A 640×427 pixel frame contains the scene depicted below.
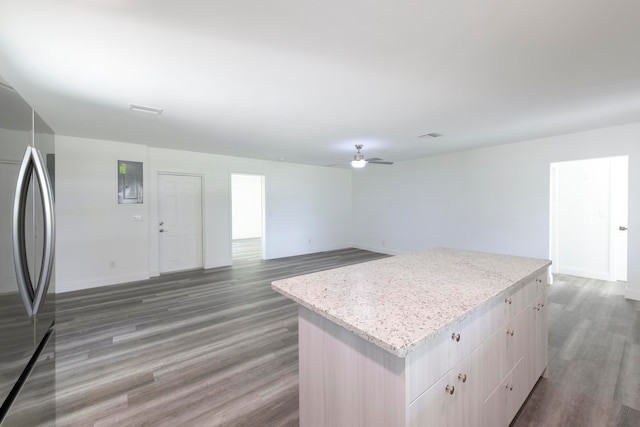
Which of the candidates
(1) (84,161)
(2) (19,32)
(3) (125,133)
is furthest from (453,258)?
(1) (84,161)

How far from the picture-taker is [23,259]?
4.15ft

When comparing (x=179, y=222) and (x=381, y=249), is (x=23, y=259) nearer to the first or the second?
(x=179, y=222)

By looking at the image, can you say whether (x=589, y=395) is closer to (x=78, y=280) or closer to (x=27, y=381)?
(x=27, y=381)

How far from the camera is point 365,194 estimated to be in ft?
25.7

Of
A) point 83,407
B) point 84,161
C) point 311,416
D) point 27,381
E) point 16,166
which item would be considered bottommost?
point 83,407

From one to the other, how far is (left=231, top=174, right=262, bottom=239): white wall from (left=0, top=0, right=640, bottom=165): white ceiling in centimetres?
651

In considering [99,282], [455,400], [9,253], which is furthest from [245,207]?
[455,400]

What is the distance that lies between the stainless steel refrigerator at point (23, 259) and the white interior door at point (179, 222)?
395 cm

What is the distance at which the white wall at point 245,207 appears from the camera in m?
10.1

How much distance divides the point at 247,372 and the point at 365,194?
623 cm

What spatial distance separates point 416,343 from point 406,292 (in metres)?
0.55

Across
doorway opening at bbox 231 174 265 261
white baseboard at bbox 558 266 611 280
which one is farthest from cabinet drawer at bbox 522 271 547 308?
doorway opening at bbox 231 174 265 261

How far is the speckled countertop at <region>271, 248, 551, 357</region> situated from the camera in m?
1.02

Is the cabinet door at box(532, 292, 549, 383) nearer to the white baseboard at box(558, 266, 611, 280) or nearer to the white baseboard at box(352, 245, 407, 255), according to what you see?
the white baseboard at box(558, 266, 611, 280)
